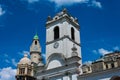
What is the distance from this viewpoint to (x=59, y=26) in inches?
2164

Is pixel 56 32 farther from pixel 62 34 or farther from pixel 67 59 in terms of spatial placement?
pixel 67 59

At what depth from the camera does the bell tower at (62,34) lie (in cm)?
5209

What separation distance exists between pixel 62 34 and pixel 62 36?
1.82ft

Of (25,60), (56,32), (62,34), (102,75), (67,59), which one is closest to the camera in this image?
(102,75)

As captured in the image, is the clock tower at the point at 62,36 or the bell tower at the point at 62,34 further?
the bell tower at the point at 62,34

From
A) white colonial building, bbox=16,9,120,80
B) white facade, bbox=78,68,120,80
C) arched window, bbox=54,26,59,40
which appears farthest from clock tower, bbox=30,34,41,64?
white facade, bbox=78,68,120,80

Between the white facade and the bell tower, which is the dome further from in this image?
the white facade

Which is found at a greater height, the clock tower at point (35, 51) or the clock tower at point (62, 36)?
Result: the clock tower at point (35, 51)

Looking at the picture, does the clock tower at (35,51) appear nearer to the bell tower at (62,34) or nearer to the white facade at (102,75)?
the bell tower at (62,34)

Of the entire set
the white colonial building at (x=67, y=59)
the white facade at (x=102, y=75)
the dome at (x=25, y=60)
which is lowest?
the white facade at (x=102, y=75)

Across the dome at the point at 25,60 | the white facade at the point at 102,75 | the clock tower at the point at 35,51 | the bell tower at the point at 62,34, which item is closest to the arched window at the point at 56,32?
the bell tower at the point at 62,34

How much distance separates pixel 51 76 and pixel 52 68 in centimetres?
167

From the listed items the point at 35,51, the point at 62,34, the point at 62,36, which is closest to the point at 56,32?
the point at 62,34

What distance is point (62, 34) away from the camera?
2103 inches
